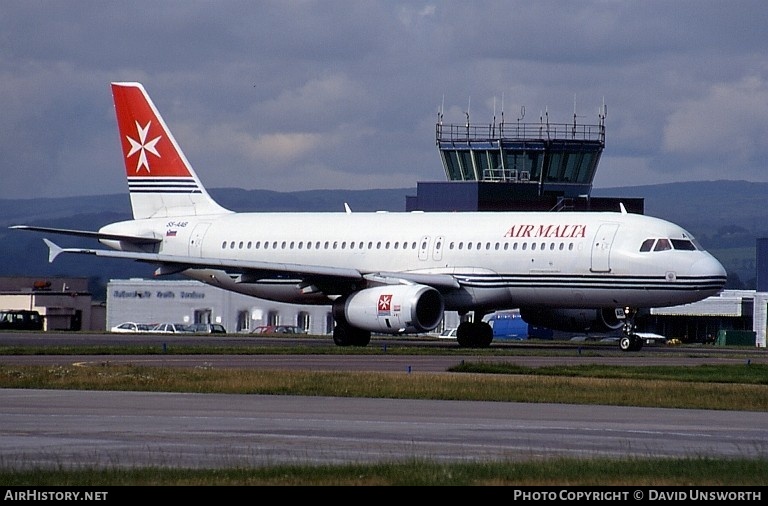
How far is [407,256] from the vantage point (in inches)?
2224

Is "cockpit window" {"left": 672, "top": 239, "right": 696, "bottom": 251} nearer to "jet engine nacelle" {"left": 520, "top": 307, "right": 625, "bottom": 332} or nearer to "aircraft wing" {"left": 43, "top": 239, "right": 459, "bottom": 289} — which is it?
"jet engine nacelle" {"left": 520, "top": 307, "right": 625, "bottom": 332}

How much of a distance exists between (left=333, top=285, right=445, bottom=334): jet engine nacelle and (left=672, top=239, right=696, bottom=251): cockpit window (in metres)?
8.19

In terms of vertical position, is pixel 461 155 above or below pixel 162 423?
above

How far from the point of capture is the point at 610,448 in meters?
20.9

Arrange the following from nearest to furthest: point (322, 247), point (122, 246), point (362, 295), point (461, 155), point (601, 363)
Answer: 1. point (601, 363)
2. point (362, 295)
3. point (322, 247)
4. point (122, 246)
5. point (461, 155)

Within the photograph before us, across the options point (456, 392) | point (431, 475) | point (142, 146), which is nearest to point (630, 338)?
point (142, 146)

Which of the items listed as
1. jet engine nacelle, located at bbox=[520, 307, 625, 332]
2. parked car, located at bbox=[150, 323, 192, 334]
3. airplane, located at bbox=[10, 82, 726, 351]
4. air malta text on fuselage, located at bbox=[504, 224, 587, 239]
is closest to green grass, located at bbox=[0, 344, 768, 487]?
airplane, located at bbox=[10, 82, 726, 351]

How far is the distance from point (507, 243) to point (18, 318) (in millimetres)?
55176

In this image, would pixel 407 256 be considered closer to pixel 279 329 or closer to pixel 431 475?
pixel 279 329

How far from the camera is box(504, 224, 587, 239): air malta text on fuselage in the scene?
52719 mm

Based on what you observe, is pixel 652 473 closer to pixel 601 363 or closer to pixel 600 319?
pixel 601 363

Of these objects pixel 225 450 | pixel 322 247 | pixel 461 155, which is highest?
pixel 461 155

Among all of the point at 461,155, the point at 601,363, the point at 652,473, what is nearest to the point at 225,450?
the point at 652,473

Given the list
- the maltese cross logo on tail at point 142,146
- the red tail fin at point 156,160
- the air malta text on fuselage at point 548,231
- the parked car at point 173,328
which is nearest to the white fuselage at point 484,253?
the air malta text on fuselage at point 548,231
